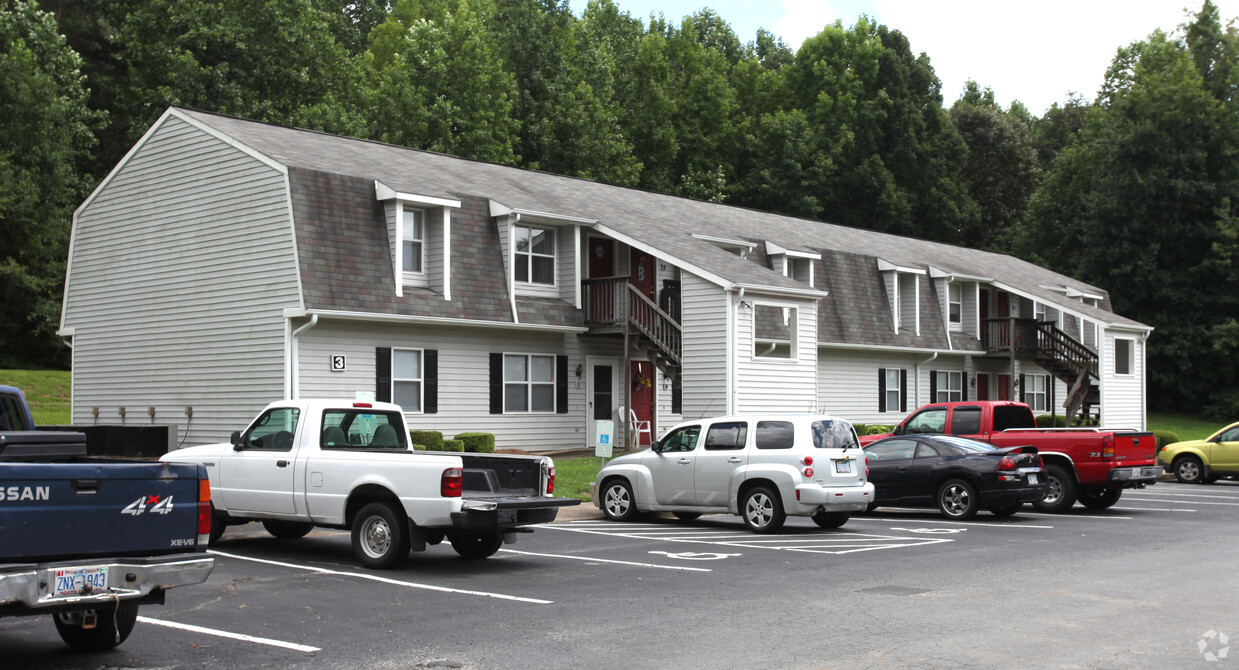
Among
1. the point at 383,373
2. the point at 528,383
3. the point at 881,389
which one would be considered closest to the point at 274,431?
the point at 383,373

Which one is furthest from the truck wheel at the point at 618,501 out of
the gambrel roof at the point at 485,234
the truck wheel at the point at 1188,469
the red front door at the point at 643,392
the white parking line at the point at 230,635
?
the truck wheel at the point at 1188,469

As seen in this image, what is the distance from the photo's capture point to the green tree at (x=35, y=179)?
133 feet

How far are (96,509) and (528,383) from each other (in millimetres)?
20507

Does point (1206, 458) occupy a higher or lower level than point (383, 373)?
lower

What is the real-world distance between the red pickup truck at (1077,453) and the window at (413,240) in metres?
10.8

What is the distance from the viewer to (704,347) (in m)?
26.1

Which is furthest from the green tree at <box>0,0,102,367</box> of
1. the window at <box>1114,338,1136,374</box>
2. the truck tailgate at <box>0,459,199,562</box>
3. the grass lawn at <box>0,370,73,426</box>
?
the window at <box>1114,338,1136,374</box>

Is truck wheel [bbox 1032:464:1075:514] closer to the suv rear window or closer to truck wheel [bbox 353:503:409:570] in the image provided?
the suv rear window

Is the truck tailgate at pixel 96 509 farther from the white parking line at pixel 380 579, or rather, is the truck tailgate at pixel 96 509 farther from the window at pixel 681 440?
the window at pixel 681 440

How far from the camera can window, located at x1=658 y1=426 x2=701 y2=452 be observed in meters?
17.3

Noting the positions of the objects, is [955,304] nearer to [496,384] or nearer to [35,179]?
[496,384]

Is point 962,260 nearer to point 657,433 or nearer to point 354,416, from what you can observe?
point 657,433

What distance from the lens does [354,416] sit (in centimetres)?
1331

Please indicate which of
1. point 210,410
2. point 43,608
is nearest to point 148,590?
point 43,608
